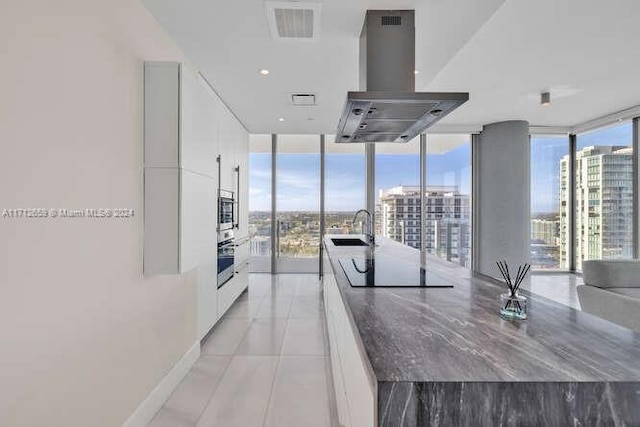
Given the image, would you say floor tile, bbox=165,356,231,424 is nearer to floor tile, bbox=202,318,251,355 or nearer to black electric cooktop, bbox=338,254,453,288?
floor tile, bbox=202,318,251,355

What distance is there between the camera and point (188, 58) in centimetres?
294

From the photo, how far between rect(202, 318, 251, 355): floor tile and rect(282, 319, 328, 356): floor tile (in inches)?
19.2

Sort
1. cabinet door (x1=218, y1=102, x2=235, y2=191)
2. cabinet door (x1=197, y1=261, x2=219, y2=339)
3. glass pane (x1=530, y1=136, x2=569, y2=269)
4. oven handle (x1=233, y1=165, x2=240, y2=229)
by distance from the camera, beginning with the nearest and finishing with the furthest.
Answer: cabinet door (x1=197, y1=261, x2=219, y2=339) → cabinet door (x1=218, y1=102, x2=235, y2=191) → oven handle (x1=233, y1=165, x2=240, y2=229) → glass pane (x1=530, y1=136, x2=569, y2=269)

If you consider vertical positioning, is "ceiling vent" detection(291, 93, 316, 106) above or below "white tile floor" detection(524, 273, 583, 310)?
above

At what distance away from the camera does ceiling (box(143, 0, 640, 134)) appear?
226cm

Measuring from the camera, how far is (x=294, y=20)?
Result: 230 cm

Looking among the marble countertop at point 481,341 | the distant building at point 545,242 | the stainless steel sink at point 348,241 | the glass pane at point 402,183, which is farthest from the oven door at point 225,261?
the distant building at point 545,242

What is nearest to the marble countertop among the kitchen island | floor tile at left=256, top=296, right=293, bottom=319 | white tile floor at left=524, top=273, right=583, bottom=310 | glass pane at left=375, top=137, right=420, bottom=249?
the kitchen island

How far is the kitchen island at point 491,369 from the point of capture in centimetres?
77

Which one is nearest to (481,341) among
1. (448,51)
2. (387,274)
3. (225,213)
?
(387,274)

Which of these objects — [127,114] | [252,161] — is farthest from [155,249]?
[252,161]

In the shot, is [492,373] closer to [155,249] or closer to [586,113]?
[155,249]

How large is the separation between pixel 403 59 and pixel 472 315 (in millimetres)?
1764

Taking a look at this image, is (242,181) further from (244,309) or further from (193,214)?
(193,214)
